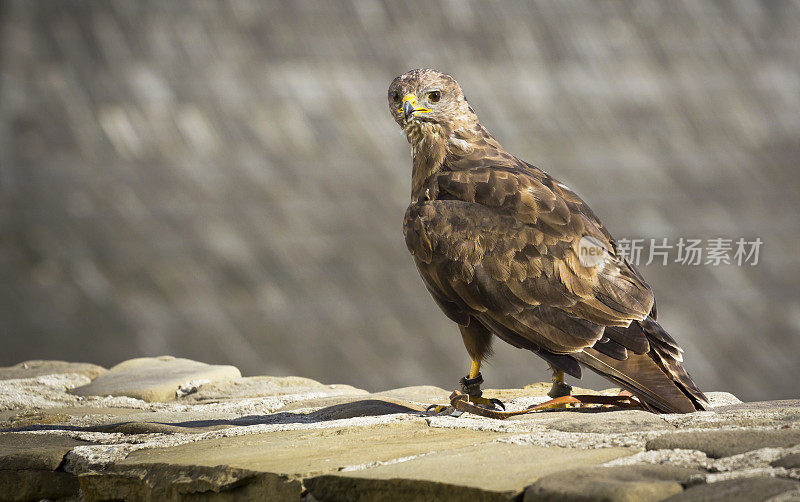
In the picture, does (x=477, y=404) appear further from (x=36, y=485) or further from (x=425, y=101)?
(x=36, y=485)

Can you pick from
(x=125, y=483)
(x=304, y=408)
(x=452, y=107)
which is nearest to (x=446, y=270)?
(x=452, y=107)

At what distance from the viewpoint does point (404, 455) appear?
1.45m

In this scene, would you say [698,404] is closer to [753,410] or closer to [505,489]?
[753,410]

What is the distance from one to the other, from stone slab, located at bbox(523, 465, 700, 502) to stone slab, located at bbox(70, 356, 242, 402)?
95.9 inches

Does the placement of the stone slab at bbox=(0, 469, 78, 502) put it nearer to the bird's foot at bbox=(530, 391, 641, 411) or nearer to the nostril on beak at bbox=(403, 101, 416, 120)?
the bird's foot at bbox=(530, 391, 641, 411)

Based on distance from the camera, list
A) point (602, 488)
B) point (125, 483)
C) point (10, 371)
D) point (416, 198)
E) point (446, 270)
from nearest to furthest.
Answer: point (602, 488) < point (125, 483) < point (446, 270) < point (416, 198) < point (10, 371)

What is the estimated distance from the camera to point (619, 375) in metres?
1.88

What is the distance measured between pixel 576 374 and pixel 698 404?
11.9 inches

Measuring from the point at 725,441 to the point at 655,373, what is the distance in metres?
0.61

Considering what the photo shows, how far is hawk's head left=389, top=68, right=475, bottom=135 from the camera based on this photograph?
245cm

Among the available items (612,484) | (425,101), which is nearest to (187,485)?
(612,484)

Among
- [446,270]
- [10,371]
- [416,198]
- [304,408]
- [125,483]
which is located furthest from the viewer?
[10,371]

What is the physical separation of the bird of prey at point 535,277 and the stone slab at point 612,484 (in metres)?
0.72

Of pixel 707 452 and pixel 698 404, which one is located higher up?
pixel 698 404
